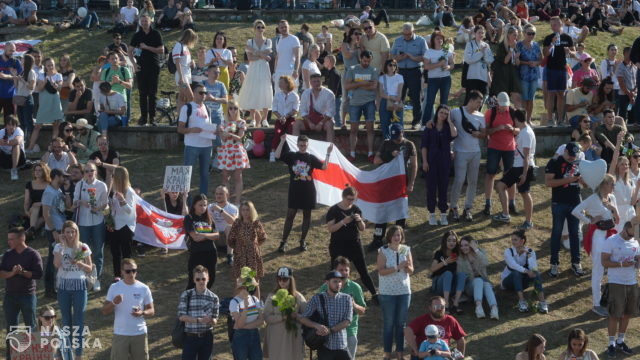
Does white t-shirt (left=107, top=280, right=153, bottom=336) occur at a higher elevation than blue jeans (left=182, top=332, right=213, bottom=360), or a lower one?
higher

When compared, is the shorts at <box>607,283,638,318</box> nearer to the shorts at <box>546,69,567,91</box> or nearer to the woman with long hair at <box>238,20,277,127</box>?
Result: the shorts at <box>546,69,567,91</box>

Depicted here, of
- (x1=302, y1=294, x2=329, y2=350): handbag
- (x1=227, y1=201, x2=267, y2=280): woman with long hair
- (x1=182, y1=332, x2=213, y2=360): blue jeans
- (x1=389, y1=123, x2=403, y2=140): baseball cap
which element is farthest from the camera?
(x1=389, y1=123, x2=403, y2=140): baseball cap

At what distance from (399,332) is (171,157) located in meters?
8.01

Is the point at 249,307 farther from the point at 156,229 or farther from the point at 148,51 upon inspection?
the point at 148,51

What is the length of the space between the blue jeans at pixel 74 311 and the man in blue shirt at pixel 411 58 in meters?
8.24

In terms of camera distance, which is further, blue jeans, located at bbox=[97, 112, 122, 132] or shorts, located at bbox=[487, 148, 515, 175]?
blue jeans, located at bbox=[97, 112, 122, 132]

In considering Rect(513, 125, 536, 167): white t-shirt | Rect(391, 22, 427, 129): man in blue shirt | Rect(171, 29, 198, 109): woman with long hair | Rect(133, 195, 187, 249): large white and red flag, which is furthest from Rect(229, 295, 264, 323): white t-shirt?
Rect(391, 22, 427, 129): man in blue shirt

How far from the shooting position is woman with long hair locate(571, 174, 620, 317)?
607 inches

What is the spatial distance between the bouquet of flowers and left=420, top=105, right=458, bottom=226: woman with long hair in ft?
16.6

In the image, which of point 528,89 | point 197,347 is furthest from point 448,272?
point 528,89

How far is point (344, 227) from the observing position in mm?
15109

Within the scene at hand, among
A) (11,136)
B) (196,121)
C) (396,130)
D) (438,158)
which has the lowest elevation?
(11,136)

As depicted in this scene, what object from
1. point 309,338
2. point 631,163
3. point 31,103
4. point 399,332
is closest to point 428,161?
point 631,163

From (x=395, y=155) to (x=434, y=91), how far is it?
135 inches
